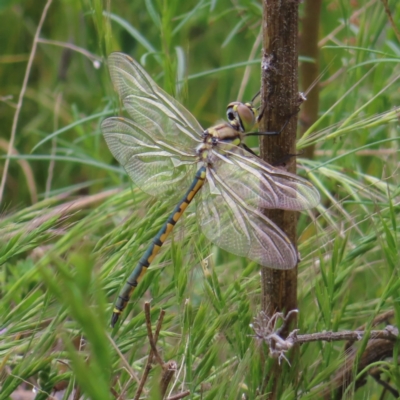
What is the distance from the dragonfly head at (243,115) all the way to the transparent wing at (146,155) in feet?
0.30

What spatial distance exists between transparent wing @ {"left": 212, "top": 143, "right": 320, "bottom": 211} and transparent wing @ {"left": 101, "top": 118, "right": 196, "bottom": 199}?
0.07 m

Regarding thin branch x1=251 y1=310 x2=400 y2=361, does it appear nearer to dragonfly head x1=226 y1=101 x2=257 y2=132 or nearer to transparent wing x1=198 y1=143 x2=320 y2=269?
transparent wing x1=198 y1=143 x2=320 y2=269

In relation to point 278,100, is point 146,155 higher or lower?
lower

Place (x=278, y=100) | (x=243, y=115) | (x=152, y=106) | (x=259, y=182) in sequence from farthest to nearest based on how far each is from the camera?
(x=152, y=106) → (x=243, y=115) → (x=259, y=182) → (x=278, y=100)

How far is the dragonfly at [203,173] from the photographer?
674 millimetres

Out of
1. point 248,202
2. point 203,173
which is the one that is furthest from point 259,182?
point 203,173

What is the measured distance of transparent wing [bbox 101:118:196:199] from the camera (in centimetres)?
93

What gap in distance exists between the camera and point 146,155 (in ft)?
3.13

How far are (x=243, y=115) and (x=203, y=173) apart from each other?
11 cm

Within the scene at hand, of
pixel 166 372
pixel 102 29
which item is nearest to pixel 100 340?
pixel 166 372

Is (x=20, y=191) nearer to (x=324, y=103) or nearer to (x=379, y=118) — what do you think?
(x=324, y=103)

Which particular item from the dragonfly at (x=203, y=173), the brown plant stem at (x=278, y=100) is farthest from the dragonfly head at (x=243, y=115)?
the brown plant stem at (x=278, y=100)

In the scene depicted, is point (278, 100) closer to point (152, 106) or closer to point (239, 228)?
point (239, 228)

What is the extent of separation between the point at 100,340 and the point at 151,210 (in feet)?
1.54
